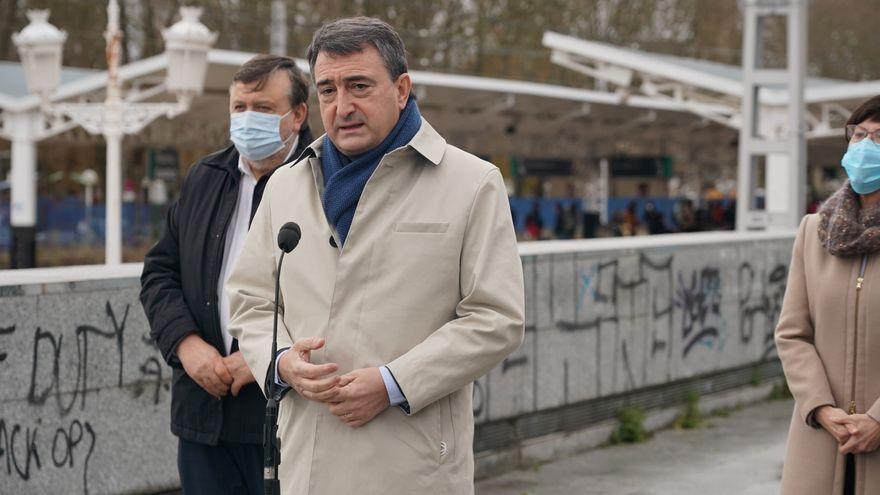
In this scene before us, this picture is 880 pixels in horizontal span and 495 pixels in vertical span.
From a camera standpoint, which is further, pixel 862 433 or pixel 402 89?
pixel 862 433

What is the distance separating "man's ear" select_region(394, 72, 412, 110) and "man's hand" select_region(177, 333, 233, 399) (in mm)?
1230

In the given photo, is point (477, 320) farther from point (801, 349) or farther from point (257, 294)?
point (801, 349)

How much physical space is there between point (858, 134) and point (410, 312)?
185 centimetres

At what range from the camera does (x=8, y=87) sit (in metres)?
27.8

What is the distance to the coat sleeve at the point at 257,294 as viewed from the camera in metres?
3.48

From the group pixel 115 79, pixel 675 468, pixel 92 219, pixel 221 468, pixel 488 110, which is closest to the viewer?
pixel 221 468

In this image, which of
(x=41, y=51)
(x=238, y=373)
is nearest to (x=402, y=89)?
(x=238, y=373)

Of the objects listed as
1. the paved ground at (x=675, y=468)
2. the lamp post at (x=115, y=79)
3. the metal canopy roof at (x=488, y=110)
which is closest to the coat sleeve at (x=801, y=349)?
the paved ground at (x=675, y=468)

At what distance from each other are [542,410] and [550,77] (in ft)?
155

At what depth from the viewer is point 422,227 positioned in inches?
131

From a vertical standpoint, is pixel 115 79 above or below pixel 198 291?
above

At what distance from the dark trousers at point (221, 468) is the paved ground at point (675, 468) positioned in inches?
131

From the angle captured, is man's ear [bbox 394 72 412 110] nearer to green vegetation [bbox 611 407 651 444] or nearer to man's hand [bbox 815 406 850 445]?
man's hand [bbox 815 406 850 445]

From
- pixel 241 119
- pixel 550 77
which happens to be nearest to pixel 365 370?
pixel 241 119
